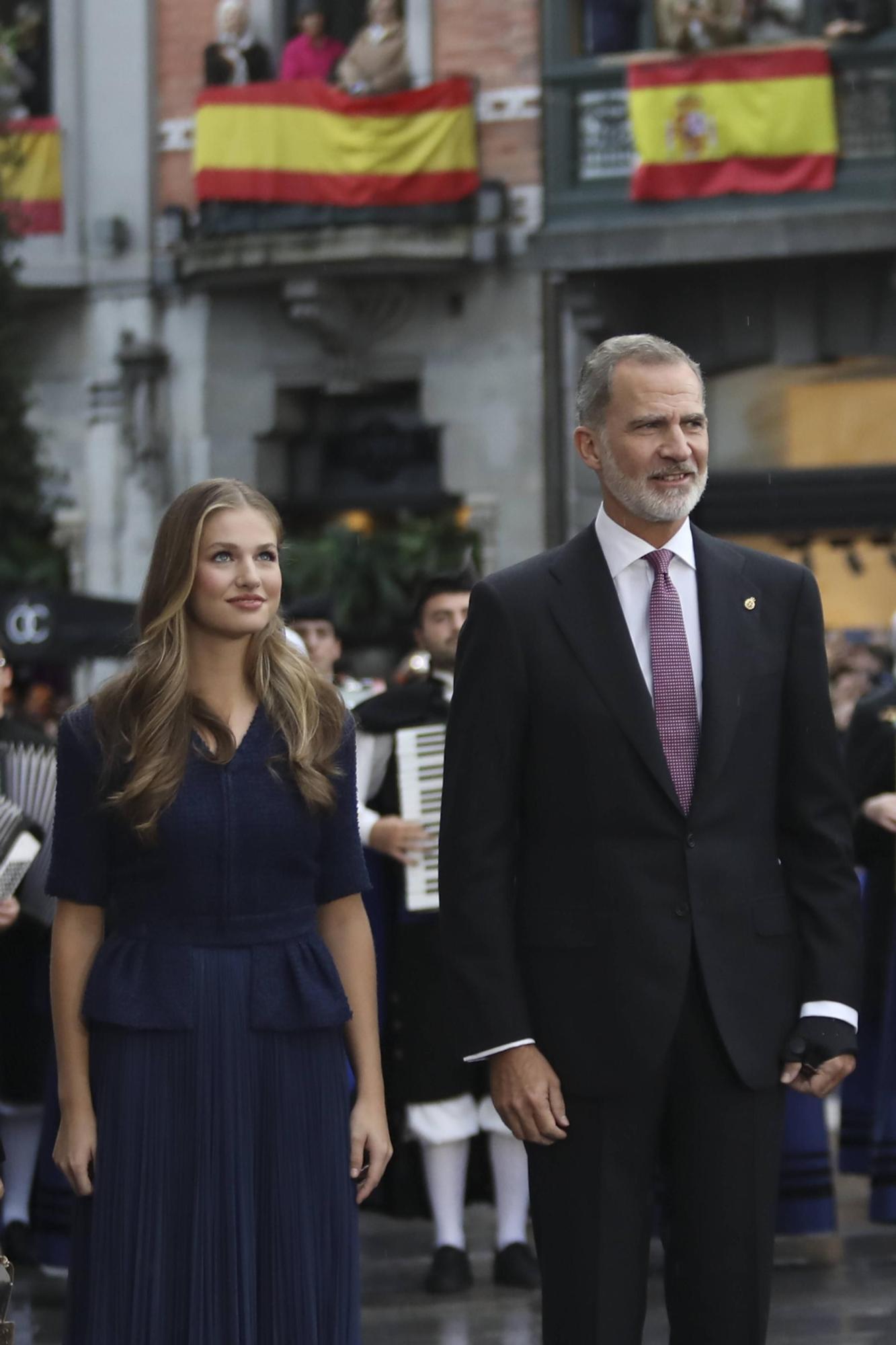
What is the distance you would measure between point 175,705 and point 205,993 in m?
0.53

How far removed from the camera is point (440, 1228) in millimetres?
8219

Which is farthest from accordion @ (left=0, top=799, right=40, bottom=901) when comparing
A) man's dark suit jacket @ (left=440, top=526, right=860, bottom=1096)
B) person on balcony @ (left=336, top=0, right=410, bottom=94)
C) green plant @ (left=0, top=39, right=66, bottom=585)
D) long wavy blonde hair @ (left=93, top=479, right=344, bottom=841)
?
person on balcony @ (left=336, top=0, right=410, bottom=94)

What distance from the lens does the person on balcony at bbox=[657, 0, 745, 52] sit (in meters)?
17.6

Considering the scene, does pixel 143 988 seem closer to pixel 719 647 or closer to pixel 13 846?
pixel 719 647

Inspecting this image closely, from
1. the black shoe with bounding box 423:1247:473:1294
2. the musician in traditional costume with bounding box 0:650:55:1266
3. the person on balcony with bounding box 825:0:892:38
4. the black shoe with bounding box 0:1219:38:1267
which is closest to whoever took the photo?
the black shoe with bounding box 423:1247:473:1294

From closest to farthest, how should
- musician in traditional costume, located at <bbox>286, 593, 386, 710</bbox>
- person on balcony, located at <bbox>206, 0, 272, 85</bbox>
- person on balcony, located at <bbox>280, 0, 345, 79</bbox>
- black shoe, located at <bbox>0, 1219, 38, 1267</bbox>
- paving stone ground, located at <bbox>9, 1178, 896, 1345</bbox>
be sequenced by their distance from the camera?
paving stone ground, located at <bbox>9, 1178, 896, 1345</bbox>
black shoe, located at <bbox>0, 1219, 38, 1267</bbox>
musician in traditional costume, located at <bbox>286, 593, 386, 710</bbox>
person on balcony, located at <bbox>280, 0, 345, 79</bbox>
person on balcony, located at <bbox>206, 0, 272, 85</bbox>

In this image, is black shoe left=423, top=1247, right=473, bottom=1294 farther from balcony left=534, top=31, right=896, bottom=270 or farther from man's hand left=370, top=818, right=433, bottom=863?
balcony left=534, top=31, right=896, bottom=270

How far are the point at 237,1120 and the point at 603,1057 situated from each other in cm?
67

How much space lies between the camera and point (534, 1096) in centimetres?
437

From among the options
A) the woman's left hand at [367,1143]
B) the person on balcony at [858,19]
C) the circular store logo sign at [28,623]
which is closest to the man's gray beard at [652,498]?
the woman's left hand at [367,1143]

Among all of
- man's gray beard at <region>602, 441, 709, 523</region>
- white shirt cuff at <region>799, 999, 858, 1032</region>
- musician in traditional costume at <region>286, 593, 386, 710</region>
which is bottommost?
white shirt cuff at <region>799, 999, 858, 1032</region>

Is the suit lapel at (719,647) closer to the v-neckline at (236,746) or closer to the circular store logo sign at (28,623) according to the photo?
the v-neckline at (236,746)

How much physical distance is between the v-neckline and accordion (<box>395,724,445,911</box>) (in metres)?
3.54

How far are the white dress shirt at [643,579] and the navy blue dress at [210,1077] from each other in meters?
0.70
